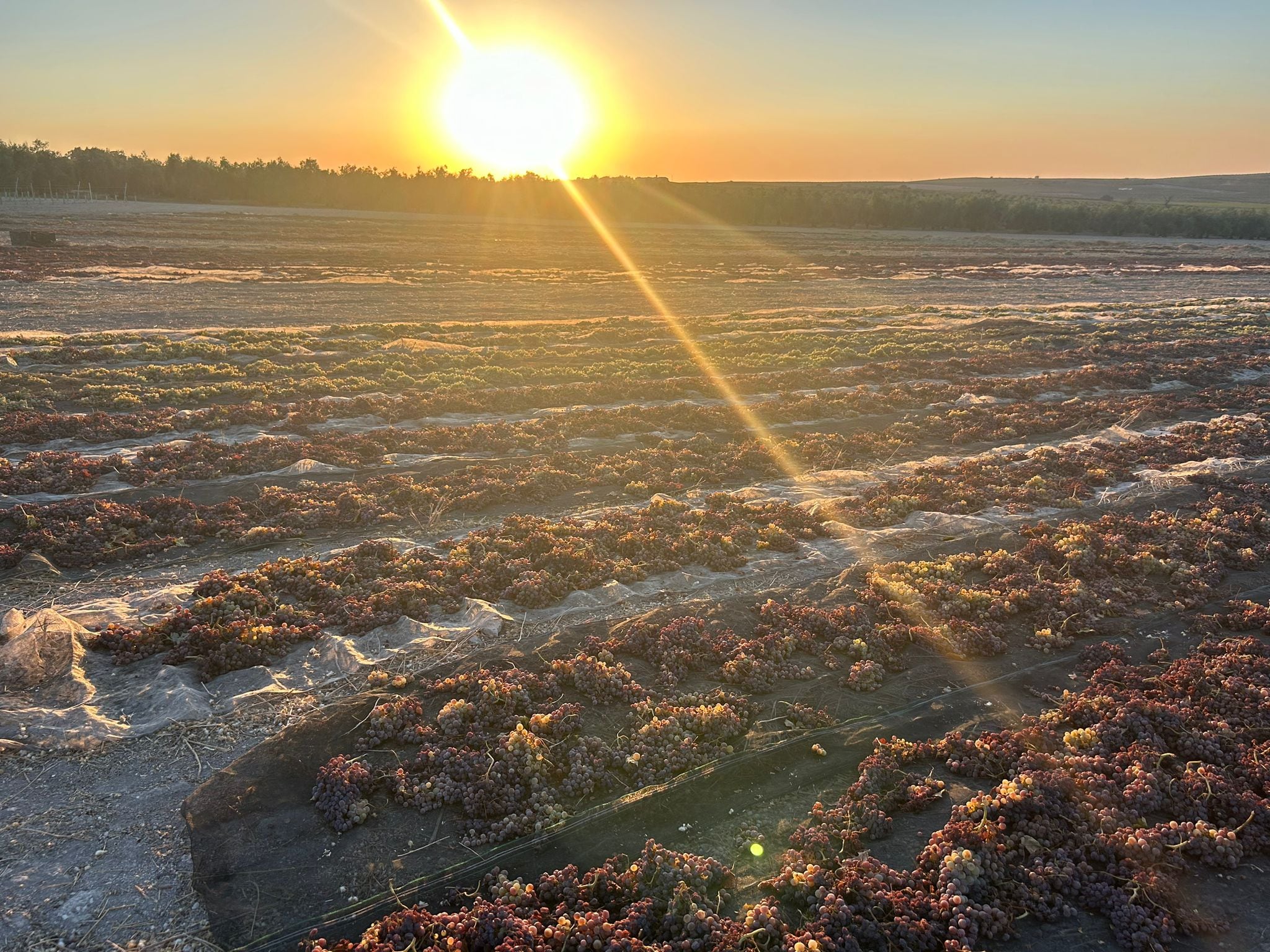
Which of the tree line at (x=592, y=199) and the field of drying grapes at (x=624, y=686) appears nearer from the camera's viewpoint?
the field of drying grapes at (x=624, y=686)

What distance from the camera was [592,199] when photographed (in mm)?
166375

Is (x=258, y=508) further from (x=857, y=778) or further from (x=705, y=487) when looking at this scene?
(x=857, y=778)

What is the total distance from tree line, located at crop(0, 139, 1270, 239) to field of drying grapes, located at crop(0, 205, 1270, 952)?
13623 cm

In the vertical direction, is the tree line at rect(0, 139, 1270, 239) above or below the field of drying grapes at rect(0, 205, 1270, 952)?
above

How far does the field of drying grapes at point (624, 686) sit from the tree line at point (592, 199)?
447 feet

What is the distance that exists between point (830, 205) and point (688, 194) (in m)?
36.1

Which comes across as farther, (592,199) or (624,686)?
(592,199)

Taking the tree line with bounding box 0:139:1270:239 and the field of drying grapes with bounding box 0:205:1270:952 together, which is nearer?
the field of drying grapes with bounding box 0:205:1270:952

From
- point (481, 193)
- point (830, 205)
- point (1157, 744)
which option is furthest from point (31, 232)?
point (830, 205)

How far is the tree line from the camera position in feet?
424

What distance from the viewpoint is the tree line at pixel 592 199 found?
129 metres

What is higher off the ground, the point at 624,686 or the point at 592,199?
the point at 592,199

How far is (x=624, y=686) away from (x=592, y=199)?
170186 mm

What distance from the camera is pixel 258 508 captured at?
1416 centimetres
